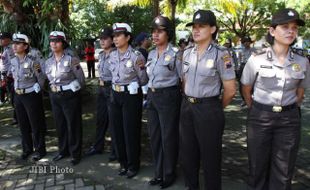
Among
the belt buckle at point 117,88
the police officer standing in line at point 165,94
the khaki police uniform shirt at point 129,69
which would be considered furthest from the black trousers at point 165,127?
the belt buckle at point 117,88

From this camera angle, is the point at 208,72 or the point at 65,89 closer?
the point at 208,72

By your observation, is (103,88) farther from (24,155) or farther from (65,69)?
(24,155)

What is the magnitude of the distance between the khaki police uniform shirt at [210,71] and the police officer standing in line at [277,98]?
0.65ft

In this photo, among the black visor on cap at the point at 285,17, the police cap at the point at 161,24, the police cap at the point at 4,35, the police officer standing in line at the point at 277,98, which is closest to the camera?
the black visor on cap at the point at 285,17

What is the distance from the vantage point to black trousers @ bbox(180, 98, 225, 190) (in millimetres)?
3710

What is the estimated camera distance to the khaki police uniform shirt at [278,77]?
3.38 metres

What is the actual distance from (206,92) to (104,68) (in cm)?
247

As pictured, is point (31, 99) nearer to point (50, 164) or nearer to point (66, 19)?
point (50, 164)

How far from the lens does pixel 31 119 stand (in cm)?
549

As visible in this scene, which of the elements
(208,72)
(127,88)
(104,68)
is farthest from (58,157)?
(208,72)

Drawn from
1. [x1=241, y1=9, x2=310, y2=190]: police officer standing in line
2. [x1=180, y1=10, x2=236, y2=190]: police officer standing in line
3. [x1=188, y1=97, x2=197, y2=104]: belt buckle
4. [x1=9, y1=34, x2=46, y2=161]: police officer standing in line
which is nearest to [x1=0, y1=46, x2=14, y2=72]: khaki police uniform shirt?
[x1=9, y1=34, x2=46, y2=161]: police officer standing in line

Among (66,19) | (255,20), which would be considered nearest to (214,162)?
(66,19)

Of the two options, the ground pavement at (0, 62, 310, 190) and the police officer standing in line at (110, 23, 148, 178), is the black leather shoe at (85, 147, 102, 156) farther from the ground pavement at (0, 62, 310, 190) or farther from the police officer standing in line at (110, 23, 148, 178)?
the police officer standing in line at (110, 23, 148, 178)

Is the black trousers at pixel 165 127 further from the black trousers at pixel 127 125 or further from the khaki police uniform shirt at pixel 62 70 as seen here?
the khaki police uniform shirt at pixel 62 70
